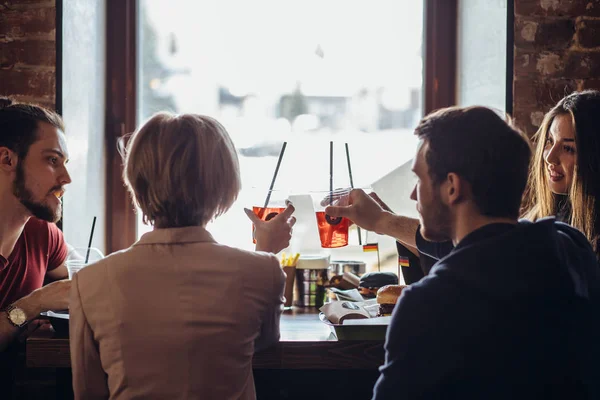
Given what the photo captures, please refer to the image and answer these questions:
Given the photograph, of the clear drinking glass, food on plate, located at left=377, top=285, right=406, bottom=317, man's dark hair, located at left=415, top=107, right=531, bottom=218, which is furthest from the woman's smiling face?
the clear drinking glass

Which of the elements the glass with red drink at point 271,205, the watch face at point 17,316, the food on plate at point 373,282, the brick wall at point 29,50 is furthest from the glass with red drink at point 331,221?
the brick wall at point 29,50

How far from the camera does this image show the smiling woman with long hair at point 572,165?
5.37 feet

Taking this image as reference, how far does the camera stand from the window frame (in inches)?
94.9

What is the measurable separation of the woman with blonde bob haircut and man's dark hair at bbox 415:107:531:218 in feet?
1.43

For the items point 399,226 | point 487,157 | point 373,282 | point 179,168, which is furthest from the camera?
point 373,282

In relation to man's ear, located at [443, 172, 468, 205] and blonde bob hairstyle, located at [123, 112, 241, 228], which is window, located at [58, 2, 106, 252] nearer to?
blonde bob hairstyle, located at [123, 112, 241, 228]

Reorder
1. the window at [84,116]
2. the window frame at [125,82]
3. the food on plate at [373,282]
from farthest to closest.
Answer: the window frame at [125,82], the window at [84,116], the food on plate at [373,282]

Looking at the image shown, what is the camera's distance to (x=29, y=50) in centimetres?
209

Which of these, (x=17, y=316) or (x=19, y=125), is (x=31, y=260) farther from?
(x=19, y=125)

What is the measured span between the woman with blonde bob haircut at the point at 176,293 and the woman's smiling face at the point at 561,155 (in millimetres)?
933

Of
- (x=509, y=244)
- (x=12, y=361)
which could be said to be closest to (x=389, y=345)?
(x=509, y=244)

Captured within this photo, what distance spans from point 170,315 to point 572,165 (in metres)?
1.19

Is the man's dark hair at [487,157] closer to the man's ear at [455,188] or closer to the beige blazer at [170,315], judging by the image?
the man's ear at [455,188]

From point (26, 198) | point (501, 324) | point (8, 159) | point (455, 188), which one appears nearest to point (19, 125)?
point (8, 159)
